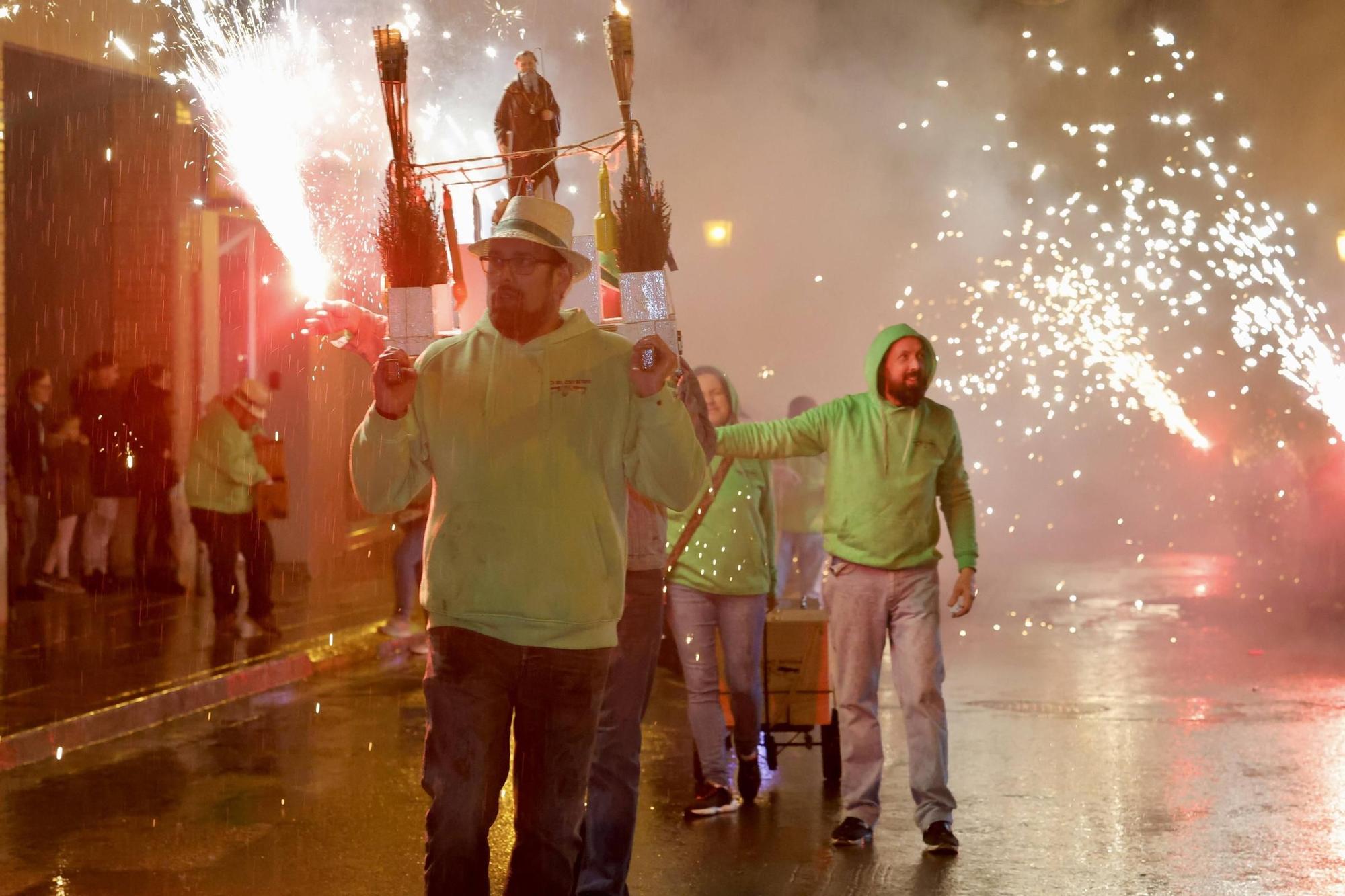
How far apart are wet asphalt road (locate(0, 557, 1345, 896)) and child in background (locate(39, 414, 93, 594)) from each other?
364 cm

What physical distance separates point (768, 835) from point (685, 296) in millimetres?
18243

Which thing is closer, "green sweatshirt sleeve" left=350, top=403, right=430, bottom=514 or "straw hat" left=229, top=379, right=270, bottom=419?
"green sweatshirt sleeve" left=350, top=403, right=430, bottom=514

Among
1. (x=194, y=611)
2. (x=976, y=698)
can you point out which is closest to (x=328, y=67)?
(x=194, y=611)

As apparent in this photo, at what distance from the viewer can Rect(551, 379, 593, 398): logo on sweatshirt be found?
3.76 meters

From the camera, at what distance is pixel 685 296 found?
23938 millimetres

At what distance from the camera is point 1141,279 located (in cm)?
2673

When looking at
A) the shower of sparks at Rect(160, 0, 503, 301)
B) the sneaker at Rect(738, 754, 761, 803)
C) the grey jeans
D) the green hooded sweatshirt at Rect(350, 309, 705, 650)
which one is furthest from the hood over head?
the shower of sparks at Rect(160, 0, 503, 301)

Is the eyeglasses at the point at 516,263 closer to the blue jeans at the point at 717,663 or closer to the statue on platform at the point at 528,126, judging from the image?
the statue on platform at the point at 528,126

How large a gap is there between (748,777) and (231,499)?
5.90m

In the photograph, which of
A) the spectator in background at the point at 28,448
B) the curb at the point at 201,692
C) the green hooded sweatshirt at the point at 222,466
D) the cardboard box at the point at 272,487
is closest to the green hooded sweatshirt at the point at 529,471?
the curb at the point at 201,692

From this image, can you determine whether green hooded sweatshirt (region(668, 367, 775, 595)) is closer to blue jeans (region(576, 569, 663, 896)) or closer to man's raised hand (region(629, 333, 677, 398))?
blue jeans (region(576, 569, 663, 896))

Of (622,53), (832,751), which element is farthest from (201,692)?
(622,53)

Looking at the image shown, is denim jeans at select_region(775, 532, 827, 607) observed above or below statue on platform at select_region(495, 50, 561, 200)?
below

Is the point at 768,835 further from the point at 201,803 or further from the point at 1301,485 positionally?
the point at 1301,485
